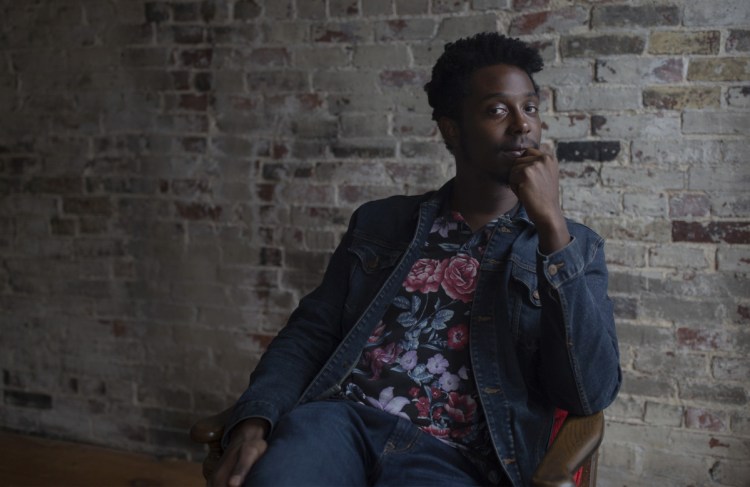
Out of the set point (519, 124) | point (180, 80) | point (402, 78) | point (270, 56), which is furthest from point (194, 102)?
point (519, 124)

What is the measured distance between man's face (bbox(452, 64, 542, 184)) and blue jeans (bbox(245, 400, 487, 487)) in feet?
2.34

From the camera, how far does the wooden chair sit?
1440 mm

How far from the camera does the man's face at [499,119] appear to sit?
1.94 m

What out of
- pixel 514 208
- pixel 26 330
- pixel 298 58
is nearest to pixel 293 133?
pixel 298 58

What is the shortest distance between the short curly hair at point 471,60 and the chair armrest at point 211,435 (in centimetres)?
107

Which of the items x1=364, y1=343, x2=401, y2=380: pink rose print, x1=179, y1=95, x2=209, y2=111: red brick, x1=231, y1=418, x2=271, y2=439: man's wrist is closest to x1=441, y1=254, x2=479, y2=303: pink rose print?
x1=364, y1=343, x2=401, y2=380: pink rose print

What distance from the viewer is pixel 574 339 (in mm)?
1672

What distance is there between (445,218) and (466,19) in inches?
35.9

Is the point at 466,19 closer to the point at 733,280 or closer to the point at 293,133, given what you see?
the point at 293,133

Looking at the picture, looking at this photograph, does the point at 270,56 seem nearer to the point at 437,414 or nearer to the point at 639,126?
the point at 639,126

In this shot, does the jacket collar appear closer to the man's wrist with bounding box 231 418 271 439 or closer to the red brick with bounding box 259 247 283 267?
the man's wrist with bounding box 231 418 271 439

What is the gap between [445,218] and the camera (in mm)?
2084

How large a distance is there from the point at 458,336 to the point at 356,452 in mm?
386

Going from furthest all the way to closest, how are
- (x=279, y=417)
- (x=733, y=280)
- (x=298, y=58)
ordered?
(x=298, y=58) → (x=733, y=280) → (x=279, y=417)
